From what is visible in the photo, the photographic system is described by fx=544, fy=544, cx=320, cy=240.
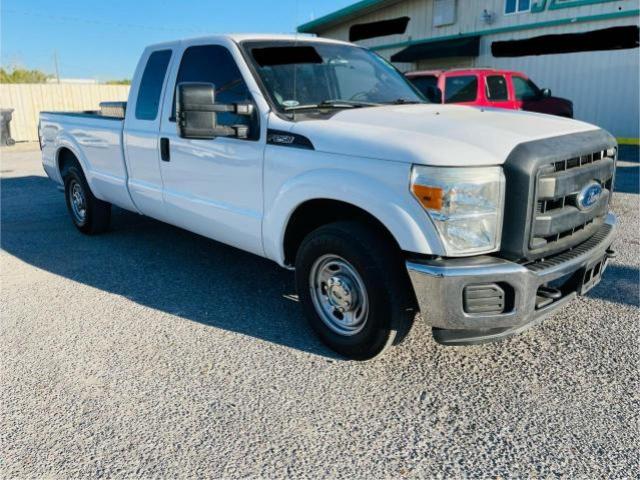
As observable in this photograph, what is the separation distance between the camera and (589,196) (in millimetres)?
3098

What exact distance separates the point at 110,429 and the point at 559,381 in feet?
7.95

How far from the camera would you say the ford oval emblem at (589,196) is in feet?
9.96

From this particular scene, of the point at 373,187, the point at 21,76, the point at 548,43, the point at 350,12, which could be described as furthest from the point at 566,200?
the point at 21,76

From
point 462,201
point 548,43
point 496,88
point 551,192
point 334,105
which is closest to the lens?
point 462,201

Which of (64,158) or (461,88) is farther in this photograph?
(461,88)

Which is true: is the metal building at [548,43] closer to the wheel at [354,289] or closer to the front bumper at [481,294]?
the front bumper at [481,294]

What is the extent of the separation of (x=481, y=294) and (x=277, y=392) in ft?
4.01

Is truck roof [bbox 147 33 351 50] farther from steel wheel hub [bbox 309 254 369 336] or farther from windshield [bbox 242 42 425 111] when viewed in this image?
steel wheel hub [bbox 309 254 369 336]

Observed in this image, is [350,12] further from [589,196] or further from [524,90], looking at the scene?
[589,196]

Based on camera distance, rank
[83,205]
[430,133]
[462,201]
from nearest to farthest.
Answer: [462,201]
[430,133]
[83,205]

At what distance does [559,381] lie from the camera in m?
3.07

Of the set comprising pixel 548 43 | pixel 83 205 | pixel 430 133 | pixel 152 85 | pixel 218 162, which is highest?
pixel 548 43

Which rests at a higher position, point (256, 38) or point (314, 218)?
point (256, 38)

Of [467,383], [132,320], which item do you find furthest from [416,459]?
[132,320]
